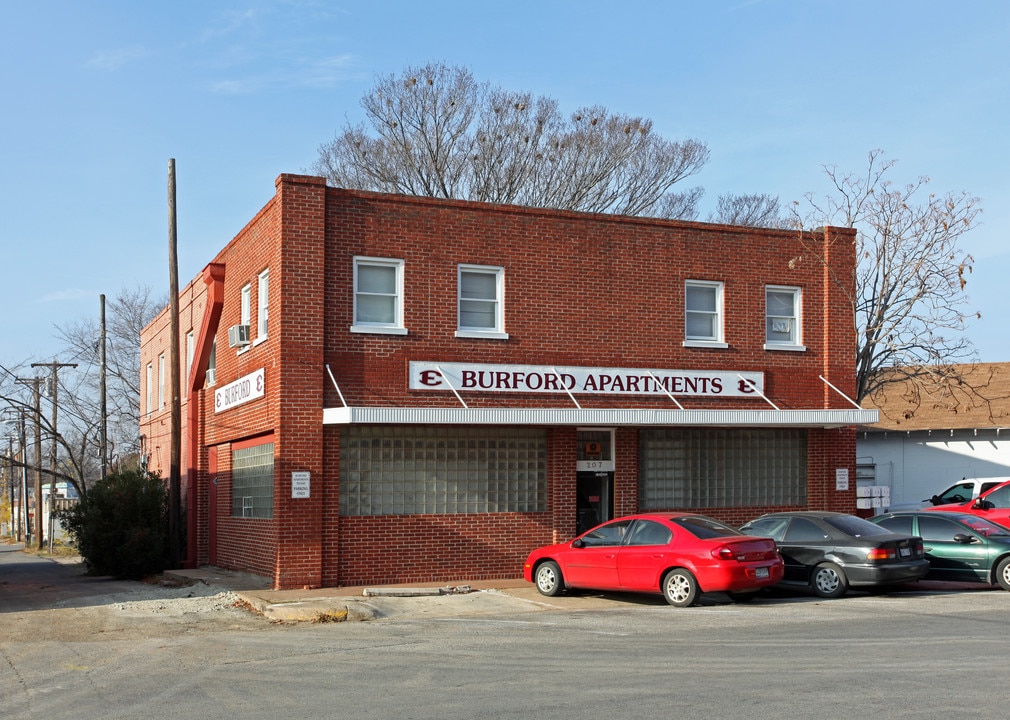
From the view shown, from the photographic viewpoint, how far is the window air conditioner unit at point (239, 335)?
23297 mm

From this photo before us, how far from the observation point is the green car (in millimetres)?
18938

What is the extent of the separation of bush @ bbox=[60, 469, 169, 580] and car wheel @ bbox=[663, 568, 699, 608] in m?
15.0

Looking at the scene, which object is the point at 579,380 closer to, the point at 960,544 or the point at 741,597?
the point at 741,597

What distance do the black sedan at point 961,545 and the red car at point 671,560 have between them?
374 cm

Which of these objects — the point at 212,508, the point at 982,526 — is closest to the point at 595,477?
the point at 982,526

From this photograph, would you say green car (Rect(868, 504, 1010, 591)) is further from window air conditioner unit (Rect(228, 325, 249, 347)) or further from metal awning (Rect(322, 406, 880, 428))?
window air conditioner unit (Rect(228, 325, 249, 347))

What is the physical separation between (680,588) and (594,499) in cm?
642

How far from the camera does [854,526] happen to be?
724 inches

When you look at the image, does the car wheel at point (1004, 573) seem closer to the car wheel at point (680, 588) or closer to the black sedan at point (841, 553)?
the black sedan at point (841, 553)

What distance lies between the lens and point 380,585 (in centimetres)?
2119

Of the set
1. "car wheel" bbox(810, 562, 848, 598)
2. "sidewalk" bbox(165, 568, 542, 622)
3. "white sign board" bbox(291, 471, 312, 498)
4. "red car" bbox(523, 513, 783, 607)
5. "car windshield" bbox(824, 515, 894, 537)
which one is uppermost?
"white sign board" bbox(291, 471, 312, 498)

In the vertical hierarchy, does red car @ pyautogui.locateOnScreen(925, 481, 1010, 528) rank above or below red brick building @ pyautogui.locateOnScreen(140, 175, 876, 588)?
below

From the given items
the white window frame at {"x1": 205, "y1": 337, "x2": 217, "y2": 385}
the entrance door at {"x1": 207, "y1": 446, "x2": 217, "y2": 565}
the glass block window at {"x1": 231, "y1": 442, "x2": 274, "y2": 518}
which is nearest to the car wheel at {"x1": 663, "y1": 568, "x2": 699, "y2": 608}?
the glass block window at {"x1": 231, "y1": 442, "x2": 274, "y2": 518}

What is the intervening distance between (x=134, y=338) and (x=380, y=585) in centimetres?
4165
